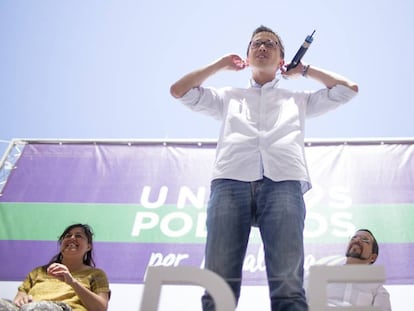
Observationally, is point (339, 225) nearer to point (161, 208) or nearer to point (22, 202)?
point (161, 208)

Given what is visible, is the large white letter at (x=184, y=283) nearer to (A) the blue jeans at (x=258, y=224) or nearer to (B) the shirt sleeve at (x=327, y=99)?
(A) the blue jeans at (x=258, y=224)

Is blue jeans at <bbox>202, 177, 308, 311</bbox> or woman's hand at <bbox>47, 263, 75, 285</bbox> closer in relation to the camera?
blue jeans at <bbox>202, 177, 308, 311</bbox>

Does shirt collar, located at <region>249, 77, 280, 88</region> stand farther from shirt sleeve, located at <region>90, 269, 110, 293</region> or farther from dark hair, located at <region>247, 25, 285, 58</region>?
shirt sleeve, located at <region>90, 269, 110, 293</region>

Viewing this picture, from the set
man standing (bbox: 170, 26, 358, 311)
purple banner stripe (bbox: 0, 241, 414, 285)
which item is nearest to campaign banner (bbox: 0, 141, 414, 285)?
purple banner stripe (bbox: 0, 241, 414, 285)

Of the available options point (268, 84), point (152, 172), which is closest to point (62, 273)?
point (268, 84)

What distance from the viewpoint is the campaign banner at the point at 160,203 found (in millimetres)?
2244

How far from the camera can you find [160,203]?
8.12 feet

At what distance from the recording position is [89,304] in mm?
1409

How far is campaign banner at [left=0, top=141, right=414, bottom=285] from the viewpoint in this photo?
2.24 m

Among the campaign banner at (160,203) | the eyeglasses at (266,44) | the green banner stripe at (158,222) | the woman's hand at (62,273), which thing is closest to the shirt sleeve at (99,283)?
the woman's hand at (62,273)

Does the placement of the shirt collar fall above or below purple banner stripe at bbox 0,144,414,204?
below

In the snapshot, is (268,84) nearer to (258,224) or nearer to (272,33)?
(272,33)

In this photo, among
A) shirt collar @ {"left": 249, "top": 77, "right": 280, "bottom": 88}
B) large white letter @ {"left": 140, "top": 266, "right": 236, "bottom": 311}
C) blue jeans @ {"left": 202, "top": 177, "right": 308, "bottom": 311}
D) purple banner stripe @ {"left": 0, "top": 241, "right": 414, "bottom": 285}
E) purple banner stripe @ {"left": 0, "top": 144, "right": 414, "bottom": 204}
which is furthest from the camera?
purple banner stripe @ {"left": 0, "top": 144, "right": 414, "bottom": 204}

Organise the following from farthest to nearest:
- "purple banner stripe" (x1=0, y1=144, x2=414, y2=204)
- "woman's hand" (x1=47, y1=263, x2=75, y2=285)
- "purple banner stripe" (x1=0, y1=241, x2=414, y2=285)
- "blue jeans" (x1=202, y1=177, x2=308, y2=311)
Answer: "purple banner stripe" (x1=0, y1=144, x2=414, y2=204)
"purple banner stripe" (x1=0, y1=241, x2=414, y2=285)
"woman's hand" (x1=47, y1=263, x2=75, y2=285)
"blue jeans" (x1=202, y1=177, x2=308, y2=311)
